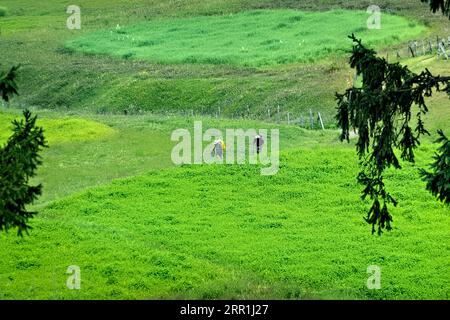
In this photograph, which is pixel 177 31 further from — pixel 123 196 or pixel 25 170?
pixel 25 170

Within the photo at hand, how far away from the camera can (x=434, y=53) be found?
73.6 m

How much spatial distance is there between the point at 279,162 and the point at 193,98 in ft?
105

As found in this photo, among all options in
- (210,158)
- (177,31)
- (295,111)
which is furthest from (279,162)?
(177,31)

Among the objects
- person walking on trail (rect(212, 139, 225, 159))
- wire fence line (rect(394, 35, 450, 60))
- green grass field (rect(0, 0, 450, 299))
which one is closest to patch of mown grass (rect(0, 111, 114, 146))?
green grass field (rect(0, 0, 450, 299))

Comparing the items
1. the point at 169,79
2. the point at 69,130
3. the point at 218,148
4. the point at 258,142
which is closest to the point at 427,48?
the point at 169,79

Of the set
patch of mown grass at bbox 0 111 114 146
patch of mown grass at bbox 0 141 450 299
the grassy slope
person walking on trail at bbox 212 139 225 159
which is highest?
the grassy slope

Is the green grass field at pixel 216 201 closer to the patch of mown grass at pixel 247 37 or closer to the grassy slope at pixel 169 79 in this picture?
the grassy slope at pixel 169 79

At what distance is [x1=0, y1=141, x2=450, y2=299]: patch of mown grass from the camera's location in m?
31.5

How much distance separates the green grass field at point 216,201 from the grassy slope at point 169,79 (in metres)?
0.23

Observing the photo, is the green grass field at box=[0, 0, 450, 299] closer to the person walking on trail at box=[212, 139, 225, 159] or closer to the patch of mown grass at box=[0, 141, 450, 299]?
the patch of mown grass at box=[0, 141, 450, 299]

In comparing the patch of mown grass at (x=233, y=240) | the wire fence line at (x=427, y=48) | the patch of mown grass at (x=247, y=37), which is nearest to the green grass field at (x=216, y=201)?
the patch of mown grass at (x=233, y=240)

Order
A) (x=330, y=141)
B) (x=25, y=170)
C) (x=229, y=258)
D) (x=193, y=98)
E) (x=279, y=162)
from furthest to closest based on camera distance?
(x=193, y=98) → (x=330, y=141) → (x=279, y=162) → (x=229, y=258) → (x=25, y=170)

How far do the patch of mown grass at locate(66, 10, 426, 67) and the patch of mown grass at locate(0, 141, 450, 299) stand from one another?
42.8 m

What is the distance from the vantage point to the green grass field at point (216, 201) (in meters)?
32.2
